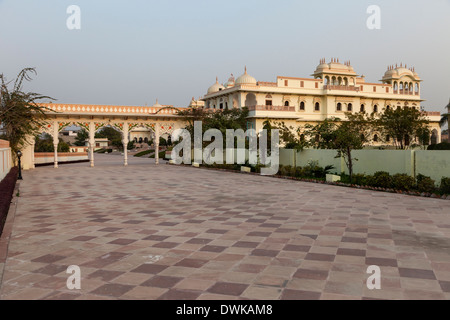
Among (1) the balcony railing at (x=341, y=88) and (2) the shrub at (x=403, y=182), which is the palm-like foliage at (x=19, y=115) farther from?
(1) the balcony railing at (x=341, y=88)

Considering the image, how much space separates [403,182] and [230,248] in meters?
8.77

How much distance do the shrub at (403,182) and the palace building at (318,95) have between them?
21.7 m

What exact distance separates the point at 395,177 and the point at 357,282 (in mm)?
9447

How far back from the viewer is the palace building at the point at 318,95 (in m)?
36.0

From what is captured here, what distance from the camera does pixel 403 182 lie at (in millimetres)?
12469

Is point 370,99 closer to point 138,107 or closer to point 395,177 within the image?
point 138,107

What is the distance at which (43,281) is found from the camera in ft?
14.6

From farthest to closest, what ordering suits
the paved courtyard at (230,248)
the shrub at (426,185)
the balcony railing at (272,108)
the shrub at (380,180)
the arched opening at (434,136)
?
1. the arched opening at (434,136)
2. the balcony railing at (272,108)
3. the shrub at (380,180)
4. the shrub at (426,185)
5. the paved courtyard at (230,248)

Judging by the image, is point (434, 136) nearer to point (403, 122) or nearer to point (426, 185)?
point (403, 122)

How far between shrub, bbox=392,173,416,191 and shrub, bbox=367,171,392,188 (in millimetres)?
200

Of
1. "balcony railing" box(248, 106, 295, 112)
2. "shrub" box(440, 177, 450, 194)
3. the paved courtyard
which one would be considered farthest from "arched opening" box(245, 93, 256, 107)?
the paved courtyard

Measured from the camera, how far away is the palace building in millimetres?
35975

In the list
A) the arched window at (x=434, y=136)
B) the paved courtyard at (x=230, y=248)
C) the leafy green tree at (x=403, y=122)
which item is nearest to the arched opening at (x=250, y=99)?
the leafy green tree at (x=403, y=122)
